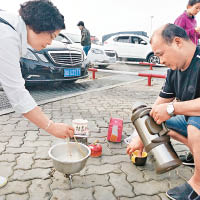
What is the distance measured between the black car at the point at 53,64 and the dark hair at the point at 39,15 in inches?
126

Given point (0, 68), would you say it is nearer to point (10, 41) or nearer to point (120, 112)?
point (10, 41)

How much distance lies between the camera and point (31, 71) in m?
4.73

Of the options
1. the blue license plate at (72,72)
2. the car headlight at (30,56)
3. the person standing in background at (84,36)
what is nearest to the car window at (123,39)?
the person standing in background at (84,36)

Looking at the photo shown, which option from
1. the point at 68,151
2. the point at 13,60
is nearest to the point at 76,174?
the point at 68,151

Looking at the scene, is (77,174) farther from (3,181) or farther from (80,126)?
(3,181)

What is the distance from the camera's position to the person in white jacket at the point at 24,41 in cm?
149

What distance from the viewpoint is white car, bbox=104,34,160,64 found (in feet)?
41.2

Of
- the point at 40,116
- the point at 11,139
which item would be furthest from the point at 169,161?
the point at 11,139

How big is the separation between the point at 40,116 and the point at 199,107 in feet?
3.99

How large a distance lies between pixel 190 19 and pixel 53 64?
300 centimetres

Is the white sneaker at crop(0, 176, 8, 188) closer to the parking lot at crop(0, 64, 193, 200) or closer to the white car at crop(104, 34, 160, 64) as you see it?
the parking lot at crop(0, 64, 193, 200)

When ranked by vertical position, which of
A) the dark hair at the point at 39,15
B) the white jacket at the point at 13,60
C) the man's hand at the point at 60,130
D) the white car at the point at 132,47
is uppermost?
the dark hair at the point at 39,15

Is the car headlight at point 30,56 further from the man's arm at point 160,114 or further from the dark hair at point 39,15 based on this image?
the man's arm at point 160,114

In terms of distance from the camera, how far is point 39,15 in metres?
1.59
